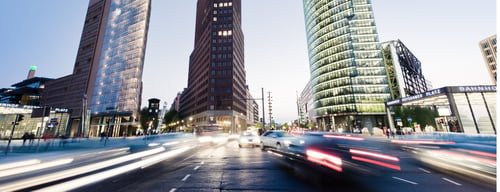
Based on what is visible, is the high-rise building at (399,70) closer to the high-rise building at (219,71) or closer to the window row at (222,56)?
the high-rise building at (219,71)

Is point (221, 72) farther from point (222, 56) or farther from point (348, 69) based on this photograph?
point (348, 69)

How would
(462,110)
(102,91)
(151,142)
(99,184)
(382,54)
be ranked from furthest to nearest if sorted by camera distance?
(382,54)
(102,91)
(462,110)
(151,142)
(99,184)

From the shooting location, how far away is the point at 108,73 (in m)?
61.1

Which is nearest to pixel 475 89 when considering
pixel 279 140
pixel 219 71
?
pixel 279 140

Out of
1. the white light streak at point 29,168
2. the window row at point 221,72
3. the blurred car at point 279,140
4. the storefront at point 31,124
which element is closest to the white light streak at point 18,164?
the white light streak at point 29,168

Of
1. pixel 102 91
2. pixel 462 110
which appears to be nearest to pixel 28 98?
pixel 102 91

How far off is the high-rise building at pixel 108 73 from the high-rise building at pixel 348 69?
6638cm

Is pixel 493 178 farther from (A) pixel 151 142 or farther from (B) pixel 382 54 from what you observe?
(B) pixel 382 54

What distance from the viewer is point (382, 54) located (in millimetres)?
66125

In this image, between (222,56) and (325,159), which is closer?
(325,159)

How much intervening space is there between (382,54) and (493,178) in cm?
7401

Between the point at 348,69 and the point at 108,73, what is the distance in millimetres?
83916

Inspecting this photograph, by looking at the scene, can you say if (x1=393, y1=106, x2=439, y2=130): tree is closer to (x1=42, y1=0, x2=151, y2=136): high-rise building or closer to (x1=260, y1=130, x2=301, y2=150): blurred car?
(x1=260, y1=130, x2=301, y2=150): blurred car

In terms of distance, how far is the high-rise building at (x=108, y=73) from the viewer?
55594 millimetres
